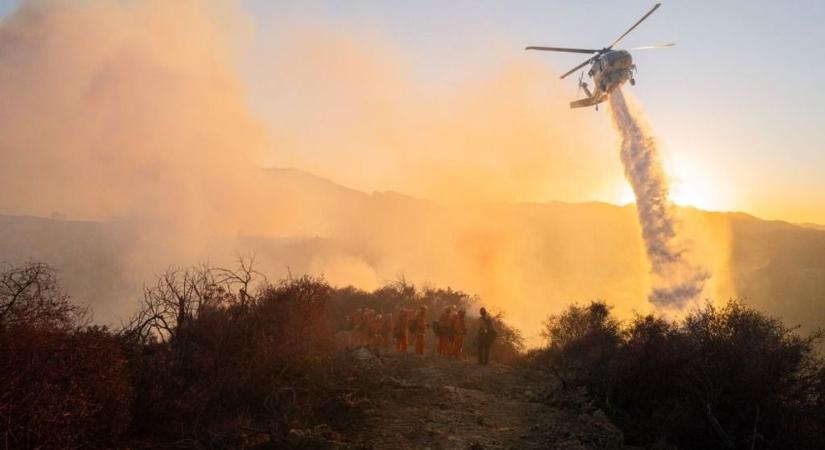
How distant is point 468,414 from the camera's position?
10.1 m

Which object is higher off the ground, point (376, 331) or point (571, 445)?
point (376, 331)

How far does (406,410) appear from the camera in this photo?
32.2ft

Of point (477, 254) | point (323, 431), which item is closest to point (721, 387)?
point (323, 431)

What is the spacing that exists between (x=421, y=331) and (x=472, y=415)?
8587 mm

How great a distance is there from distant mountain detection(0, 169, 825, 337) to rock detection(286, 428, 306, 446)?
1812 inches

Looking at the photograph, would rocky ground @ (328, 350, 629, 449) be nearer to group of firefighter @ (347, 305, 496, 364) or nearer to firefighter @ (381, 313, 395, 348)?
group of firefighter @ (347, 305, 496, 364)

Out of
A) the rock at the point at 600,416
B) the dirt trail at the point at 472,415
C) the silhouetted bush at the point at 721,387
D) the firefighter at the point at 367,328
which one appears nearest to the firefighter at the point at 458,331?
the dirt trail at the point at 472,415

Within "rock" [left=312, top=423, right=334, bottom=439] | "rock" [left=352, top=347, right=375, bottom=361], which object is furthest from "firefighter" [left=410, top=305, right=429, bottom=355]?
"rock" [left=312, top=423, right=334, bottom=439]

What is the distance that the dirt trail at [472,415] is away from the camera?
8367mm

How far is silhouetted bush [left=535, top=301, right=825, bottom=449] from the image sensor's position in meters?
8.46

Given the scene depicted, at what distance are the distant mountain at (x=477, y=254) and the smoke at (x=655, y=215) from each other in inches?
1009

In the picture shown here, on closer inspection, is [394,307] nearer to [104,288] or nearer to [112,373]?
[112,373]

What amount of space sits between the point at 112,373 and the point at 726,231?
3636 inches

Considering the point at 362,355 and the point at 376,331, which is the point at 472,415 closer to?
the point at 362,355
